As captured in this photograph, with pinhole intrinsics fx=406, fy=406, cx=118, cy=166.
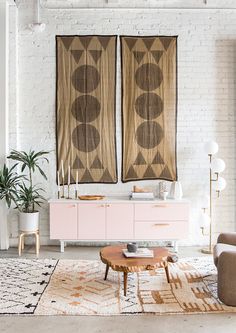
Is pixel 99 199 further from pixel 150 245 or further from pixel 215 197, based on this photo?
pixel 215 197

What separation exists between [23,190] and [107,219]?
1234 mm

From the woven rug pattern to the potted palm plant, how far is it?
2.14 feet

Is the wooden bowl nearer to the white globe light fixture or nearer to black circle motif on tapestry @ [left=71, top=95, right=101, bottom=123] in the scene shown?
black circle motif on tapestry @ [left=71, top=95, right=101, bottom=123]

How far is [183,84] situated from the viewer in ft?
19.3

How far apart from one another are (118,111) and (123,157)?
67 cm

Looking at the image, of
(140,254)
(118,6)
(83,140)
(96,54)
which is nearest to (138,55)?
(96,54)

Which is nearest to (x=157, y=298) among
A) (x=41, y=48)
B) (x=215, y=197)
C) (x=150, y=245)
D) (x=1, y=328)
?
(x=1, y=328)

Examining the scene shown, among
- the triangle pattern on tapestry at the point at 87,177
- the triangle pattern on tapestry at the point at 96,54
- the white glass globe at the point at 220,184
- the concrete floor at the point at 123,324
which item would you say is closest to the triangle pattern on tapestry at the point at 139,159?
the triangle pattern on tapestry at the point at 87,177

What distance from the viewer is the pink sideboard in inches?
211

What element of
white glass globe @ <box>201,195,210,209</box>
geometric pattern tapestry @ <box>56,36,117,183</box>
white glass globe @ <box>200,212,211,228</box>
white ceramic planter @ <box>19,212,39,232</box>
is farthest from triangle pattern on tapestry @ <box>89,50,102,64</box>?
white glass globe @ <box>200,212,211,228</box>

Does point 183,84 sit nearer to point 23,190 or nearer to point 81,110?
point 81,110

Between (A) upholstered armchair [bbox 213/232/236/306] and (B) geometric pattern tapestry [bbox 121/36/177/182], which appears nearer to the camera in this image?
(A) upholstered armchair [bbox 213/232/236/306]

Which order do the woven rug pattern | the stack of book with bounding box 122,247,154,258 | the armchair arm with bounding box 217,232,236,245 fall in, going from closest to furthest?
the woven rug pattern → the stack of book with bounding box 122,247,154,258 → the armchair arm with bounding box 217,232,236,245

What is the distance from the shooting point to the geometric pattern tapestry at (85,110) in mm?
5824
